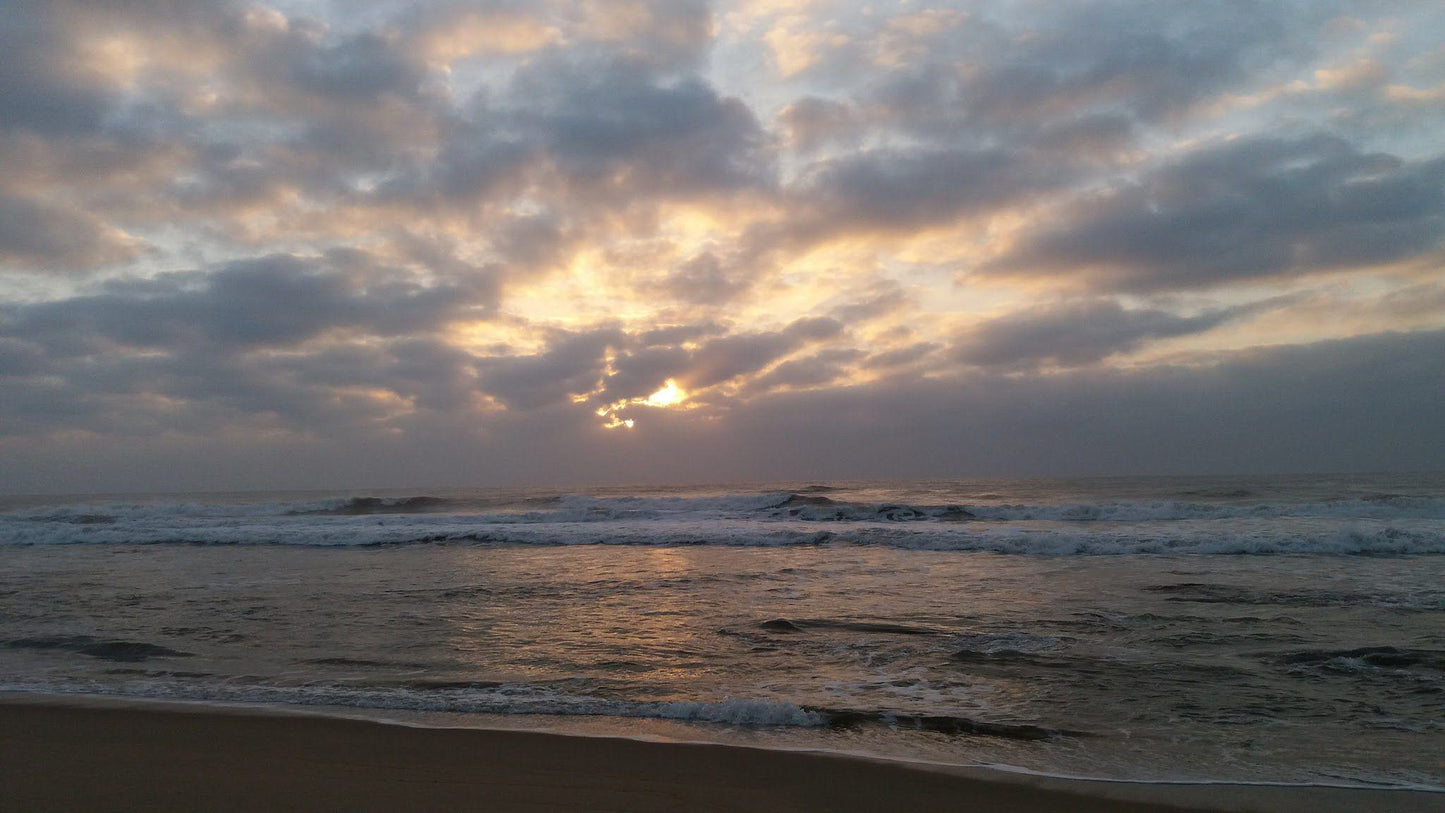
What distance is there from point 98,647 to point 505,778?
682cm

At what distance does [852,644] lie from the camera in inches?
316

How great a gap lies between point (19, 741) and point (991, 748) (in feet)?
22.6

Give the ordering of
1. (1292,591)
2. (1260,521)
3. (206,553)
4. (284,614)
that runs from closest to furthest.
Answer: (284,614)
(1292,591)
(206,553)
(1260,521)

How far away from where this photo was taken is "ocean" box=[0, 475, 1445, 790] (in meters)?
5.31

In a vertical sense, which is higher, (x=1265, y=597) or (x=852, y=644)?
(x=852, y=644)

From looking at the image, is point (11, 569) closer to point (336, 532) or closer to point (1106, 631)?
point (336, 532)

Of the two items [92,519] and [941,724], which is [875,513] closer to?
[941,724]

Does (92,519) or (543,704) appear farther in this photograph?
(92,519)

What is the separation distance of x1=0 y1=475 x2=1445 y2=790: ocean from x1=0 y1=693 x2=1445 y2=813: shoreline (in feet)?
0.83

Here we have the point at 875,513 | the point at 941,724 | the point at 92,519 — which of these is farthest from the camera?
the point at 92,519

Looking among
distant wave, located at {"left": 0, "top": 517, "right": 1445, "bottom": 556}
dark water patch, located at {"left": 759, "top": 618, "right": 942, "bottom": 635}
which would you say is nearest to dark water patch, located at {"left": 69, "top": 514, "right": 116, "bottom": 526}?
distant wave, located at {"left": 0, "top": 517, "right": 1445, "bottom": 556}

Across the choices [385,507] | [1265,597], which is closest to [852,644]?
[1265,597]

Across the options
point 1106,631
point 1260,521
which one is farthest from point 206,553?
point 1260,521

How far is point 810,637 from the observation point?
844 centimetres
